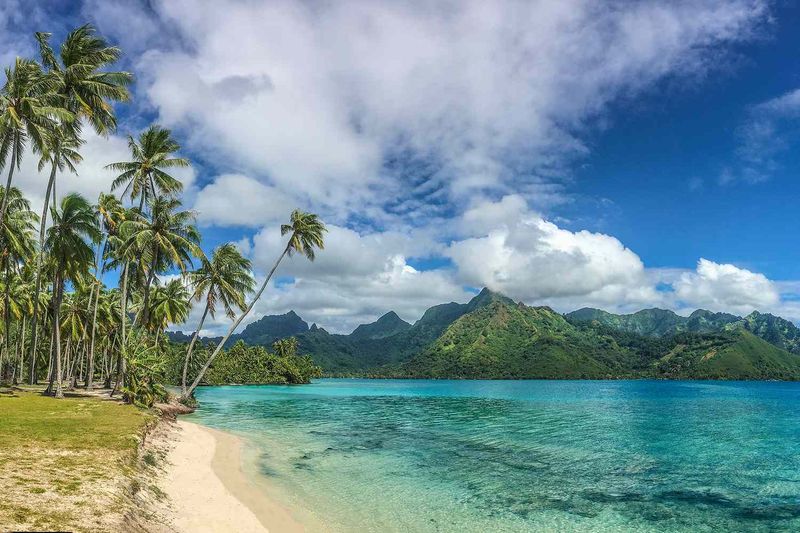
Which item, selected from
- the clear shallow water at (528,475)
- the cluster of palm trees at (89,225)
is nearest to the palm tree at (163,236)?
the cluster of palm trees at (89,225)

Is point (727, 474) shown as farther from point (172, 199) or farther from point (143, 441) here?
→ point (172, 199)

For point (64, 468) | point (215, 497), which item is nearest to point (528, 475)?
point (215, 497)

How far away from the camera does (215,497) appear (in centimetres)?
1634

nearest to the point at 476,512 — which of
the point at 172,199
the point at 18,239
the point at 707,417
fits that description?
the point at 172,199

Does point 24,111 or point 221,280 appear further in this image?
point 221,280

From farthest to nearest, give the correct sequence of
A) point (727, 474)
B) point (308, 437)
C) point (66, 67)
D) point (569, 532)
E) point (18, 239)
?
point (18, 239), point (308, 437), point (66, 67), point (727, 474), point (569, 532)

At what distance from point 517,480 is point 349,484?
320 inches

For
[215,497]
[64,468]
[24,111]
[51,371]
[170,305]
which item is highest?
[24,111]

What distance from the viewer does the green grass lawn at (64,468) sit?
9367 mm

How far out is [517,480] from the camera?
21.7 m

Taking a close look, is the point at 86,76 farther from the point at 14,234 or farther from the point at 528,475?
the point at 528,475

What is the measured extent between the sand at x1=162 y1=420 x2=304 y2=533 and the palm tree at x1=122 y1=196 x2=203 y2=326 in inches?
750

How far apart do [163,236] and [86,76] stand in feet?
42.8

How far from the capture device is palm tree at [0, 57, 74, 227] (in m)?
26.7
